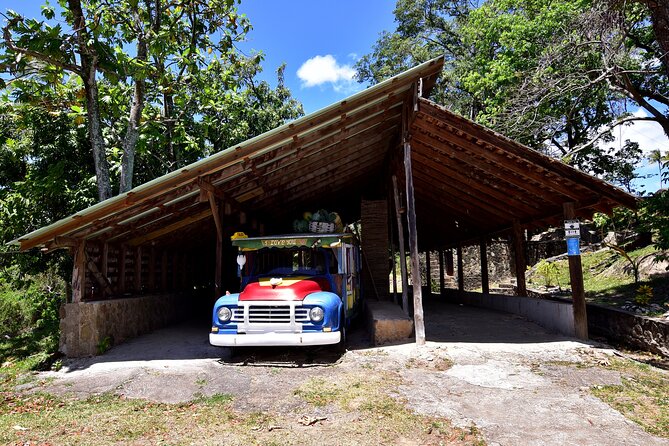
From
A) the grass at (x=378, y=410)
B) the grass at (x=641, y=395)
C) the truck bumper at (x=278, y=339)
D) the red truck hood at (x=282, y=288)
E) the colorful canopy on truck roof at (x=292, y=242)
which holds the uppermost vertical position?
the colorful canopy on truck roof at (x=292, y=242)

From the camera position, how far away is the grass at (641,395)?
14.8 ft

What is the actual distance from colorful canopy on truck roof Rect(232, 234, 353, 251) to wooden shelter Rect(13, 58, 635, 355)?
121 cm

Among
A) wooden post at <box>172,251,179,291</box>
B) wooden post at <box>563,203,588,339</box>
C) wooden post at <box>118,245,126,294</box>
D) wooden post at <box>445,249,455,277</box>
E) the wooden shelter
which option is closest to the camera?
the wooden shelter

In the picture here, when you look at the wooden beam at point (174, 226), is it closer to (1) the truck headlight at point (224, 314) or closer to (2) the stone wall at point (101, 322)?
(2) the stone wall at point (101, 322)

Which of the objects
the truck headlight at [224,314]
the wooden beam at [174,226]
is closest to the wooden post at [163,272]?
the wooden beam at [174,226]

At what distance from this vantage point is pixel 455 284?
26.5m

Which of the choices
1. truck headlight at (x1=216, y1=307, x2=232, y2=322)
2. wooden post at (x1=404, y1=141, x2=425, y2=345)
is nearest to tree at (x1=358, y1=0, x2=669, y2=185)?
wooden post at (x1=404, y1=141, x2=425, y2=345)

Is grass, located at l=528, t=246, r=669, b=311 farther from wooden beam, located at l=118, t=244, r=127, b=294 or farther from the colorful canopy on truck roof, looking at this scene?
wooden beam, located at l=118, t=244, r=127, b=294

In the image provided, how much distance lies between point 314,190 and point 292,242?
5746mm

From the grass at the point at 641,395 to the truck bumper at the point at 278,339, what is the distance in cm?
365

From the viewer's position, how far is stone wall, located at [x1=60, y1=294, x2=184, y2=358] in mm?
7930

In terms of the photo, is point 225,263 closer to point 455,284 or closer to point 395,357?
point 395,357

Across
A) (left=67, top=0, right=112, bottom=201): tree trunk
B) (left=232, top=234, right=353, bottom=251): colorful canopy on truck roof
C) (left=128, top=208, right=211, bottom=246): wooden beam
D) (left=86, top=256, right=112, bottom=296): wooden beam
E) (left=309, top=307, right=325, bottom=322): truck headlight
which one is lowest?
(left=309, top=307, right=325, bottom=322): truck headlight

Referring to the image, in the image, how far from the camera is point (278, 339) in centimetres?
673
